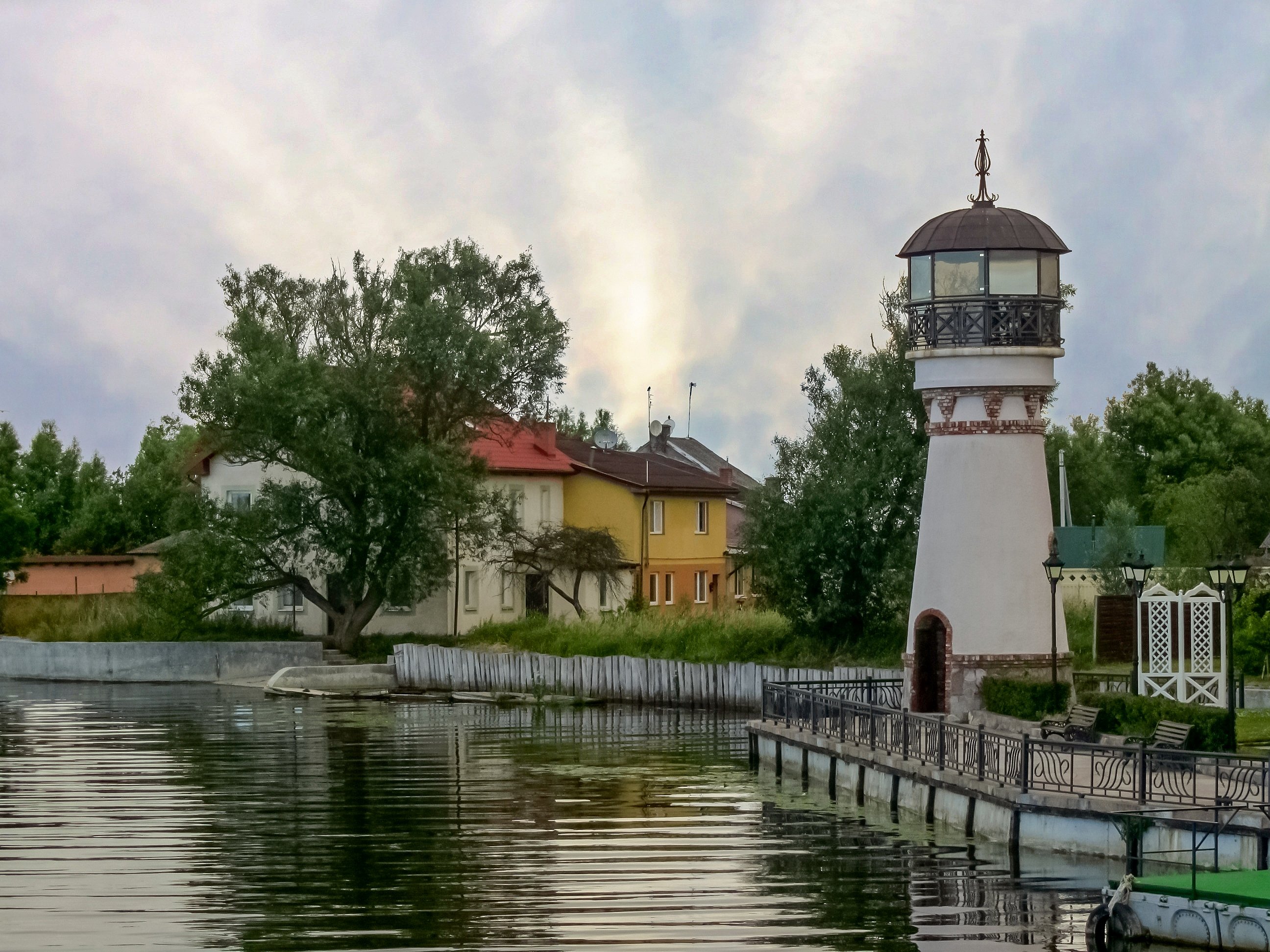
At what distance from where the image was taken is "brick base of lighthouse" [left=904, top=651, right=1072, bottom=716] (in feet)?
104

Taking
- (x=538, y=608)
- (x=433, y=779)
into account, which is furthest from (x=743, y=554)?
(x=433, y=779)

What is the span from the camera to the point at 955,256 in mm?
32375

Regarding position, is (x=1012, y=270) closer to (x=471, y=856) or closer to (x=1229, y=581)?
(x=1229, y=581)

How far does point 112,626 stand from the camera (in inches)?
2387

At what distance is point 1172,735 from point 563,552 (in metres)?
36.6

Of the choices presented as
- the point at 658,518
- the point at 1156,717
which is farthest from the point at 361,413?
the point at 1156,717

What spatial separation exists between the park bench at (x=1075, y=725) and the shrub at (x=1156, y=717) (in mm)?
218

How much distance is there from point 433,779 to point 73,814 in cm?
694

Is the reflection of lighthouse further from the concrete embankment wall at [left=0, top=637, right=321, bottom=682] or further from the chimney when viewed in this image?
the chimney

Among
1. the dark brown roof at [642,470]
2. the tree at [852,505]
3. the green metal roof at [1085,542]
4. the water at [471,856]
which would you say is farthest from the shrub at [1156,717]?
the dark brown roof at [642,470]

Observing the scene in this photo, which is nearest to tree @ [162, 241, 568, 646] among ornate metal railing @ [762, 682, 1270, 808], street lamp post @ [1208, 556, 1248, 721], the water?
the water

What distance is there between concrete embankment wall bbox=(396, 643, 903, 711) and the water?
7530 mm

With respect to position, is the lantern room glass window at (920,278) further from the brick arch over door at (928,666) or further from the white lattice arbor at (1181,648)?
the white lattice arbor at (1181,648)

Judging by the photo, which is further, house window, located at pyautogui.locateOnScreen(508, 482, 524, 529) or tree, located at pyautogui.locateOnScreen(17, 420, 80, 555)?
tree, located at pyautogui.locateOnScreen(17, 420, 80, 555)
